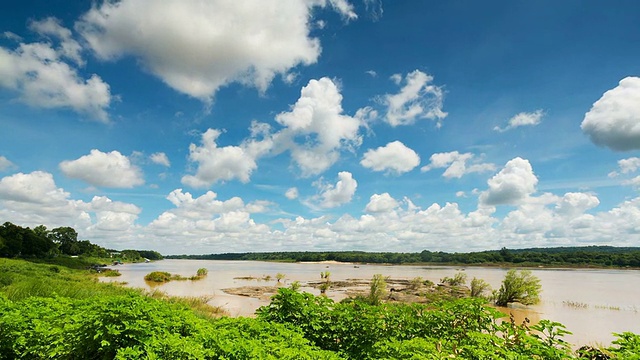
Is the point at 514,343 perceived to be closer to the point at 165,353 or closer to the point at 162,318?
the point at 165,353

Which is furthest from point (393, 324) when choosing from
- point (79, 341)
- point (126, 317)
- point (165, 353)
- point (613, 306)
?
point (613, 306)

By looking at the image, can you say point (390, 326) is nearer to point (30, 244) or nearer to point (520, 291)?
point (520, 291)

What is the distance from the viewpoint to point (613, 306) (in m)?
32.5

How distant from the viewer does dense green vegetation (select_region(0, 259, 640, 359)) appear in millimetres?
5324

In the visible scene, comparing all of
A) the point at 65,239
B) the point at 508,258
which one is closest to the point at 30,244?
the point at 65,239

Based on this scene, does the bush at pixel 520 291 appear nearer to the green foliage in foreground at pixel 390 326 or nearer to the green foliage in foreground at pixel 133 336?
the green foliage in foreground at pixel 390 326

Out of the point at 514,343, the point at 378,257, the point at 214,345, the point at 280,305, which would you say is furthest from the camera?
the point at 378,257

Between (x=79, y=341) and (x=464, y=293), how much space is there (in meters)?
40.9

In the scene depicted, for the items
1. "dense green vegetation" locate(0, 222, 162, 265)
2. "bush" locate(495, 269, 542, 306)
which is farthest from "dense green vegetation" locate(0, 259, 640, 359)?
"dense green vegetation" locate(0, 222, 162, 265)

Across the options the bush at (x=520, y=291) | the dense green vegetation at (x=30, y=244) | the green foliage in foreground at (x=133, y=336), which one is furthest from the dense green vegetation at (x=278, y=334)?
the dense green vegetation at (x=30, y=244)

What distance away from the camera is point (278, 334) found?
254 inches

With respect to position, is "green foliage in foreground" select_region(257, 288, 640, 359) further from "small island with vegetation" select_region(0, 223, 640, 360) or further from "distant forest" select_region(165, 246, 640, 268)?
"distant forest" select_region(165, 246, 640, 268)

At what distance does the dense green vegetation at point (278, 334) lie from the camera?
5.32 metres

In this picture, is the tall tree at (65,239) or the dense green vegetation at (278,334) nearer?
the dense green vegetation at (278,334)
